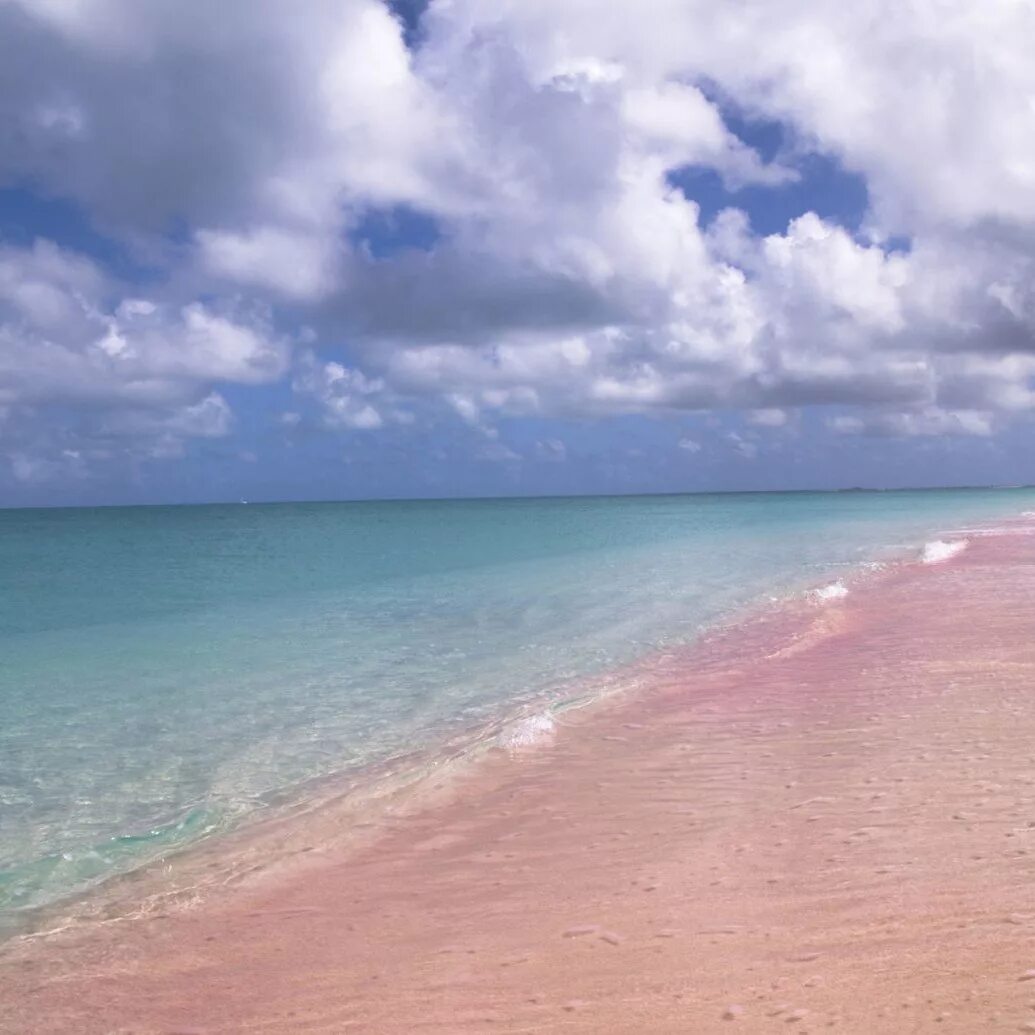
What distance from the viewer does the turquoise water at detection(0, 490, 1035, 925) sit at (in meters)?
9.04

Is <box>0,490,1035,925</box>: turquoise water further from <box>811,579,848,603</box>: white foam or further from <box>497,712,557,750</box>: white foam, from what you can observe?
<box>811,579,848,603</box>: white foam

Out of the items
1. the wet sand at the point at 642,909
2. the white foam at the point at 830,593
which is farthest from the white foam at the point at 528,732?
the white foam at the point at 830,593

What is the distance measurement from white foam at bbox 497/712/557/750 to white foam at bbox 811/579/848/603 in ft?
41.3

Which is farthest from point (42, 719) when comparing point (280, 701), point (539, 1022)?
point (539, 1022)

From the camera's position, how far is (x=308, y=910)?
636 cm

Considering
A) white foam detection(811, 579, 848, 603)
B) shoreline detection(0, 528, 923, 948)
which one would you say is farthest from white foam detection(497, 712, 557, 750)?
white foam detection(811, 579, 848, 603)

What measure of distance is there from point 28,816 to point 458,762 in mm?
4142

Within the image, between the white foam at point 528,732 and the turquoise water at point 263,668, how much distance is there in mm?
891

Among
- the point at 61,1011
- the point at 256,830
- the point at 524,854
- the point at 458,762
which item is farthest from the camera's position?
the point at 458,762

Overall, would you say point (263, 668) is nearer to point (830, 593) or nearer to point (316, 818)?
point (316, 818)

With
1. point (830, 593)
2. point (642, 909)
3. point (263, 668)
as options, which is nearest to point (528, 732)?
point (642, 909)

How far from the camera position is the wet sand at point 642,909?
4652mm

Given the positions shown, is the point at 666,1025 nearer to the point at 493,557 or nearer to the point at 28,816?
the point at 28,816

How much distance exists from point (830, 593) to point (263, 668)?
13.8 m
